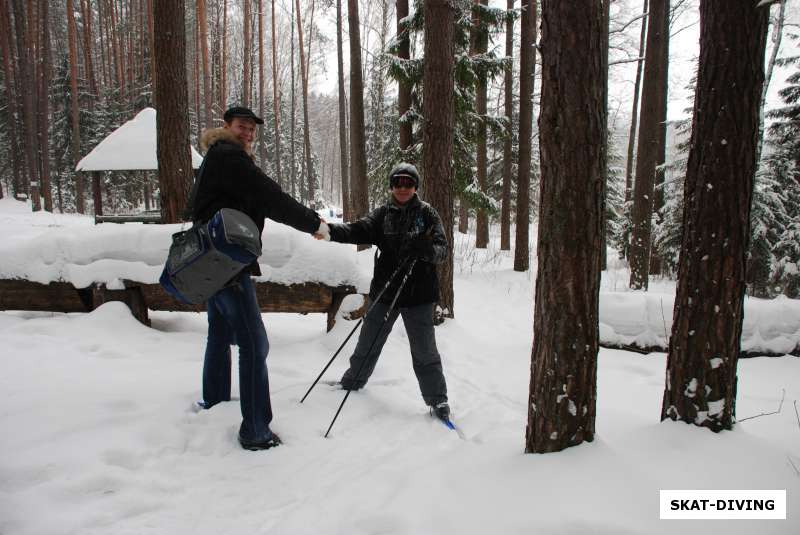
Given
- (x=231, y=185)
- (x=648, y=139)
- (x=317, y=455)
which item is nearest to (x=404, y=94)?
(x=648, y=139)

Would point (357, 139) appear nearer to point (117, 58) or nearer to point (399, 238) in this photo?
point (399, 238)

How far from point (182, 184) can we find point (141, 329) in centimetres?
228

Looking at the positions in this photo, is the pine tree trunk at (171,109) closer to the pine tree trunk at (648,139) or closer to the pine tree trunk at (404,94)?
the pine tree trunk at (404,94)

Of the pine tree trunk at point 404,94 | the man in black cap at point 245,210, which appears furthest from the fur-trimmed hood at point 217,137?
the pine tree trunk at point 404,94

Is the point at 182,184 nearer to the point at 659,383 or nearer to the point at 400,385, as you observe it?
the point at 400,385

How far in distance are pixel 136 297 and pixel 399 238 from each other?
10.2 ft

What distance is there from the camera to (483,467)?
2619 mm

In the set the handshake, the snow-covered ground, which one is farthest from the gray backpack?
the snow-covered ground

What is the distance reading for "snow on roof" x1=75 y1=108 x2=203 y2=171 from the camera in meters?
13.3

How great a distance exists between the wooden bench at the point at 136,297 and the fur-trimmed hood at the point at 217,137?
2.14m

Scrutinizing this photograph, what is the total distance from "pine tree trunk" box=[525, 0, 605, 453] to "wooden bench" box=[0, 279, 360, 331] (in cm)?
270

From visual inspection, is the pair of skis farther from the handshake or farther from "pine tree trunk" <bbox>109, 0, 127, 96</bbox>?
"pine tree trunk" <bbox>109, 0, 127, 96</bbox>

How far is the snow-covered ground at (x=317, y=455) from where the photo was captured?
7.06 ft

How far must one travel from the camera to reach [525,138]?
1202cm
